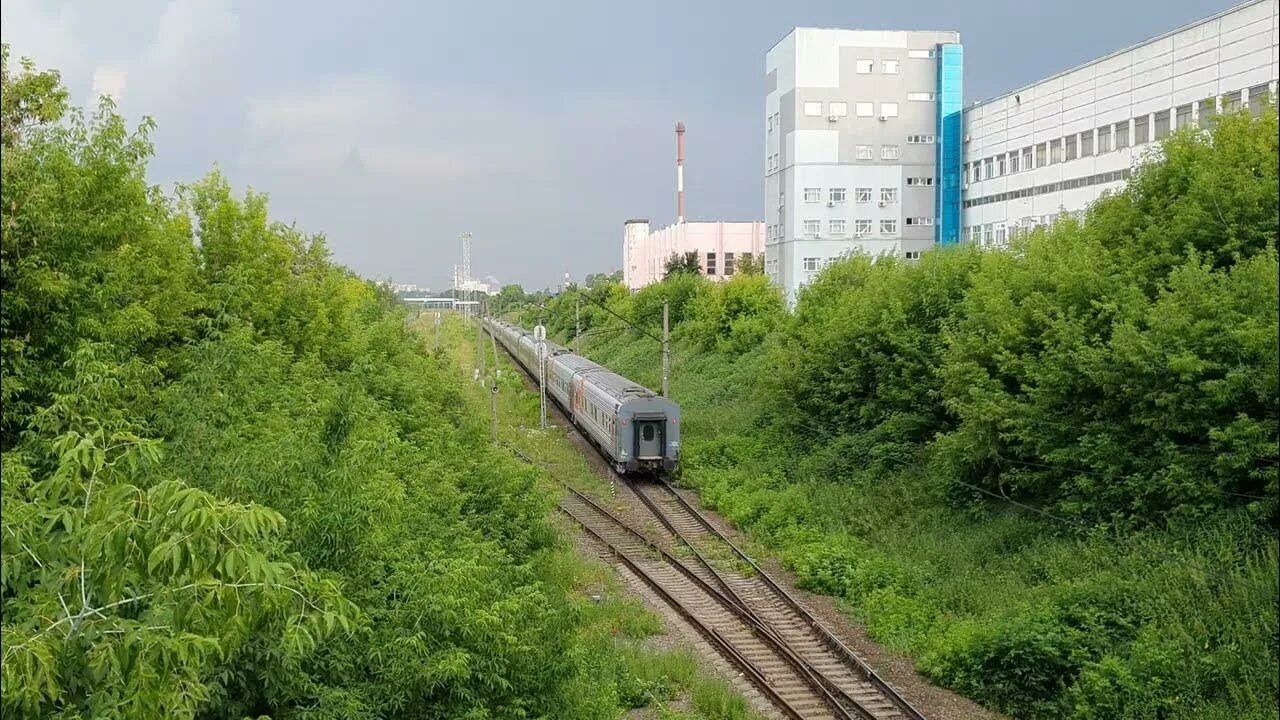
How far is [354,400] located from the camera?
1124 cm

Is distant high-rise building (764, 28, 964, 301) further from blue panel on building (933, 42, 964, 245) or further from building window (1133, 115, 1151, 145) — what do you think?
building window (1133, 115, 1151, 145)

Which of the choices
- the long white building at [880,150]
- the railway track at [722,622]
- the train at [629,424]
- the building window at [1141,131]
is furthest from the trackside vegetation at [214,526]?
the long white building at [880,150]

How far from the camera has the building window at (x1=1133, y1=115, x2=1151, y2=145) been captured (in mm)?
29056

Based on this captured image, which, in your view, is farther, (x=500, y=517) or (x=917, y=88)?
(x=917, y=88)

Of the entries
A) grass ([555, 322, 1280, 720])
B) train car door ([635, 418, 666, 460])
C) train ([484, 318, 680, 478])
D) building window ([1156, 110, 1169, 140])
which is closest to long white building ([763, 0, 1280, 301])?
building window ([1156, 110, 1169, 140])

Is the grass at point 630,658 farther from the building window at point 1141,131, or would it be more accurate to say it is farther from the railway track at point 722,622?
the building window at point 1141,131

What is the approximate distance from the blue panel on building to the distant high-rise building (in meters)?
0.04

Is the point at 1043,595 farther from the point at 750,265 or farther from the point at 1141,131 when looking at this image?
the point at 750,265

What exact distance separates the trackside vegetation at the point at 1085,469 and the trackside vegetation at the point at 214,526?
4186 millimetres

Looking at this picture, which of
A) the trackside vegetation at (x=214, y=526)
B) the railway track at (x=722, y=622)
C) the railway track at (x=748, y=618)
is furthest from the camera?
the railway track at (x=722, y=622)

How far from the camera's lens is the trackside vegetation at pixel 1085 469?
41.1ft

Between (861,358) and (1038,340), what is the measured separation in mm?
8378

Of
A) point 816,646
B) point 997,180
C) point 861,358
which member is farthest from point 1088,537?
point 997,180

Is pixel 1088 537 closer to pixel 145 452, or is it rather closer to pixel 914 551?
pixel 914 551
